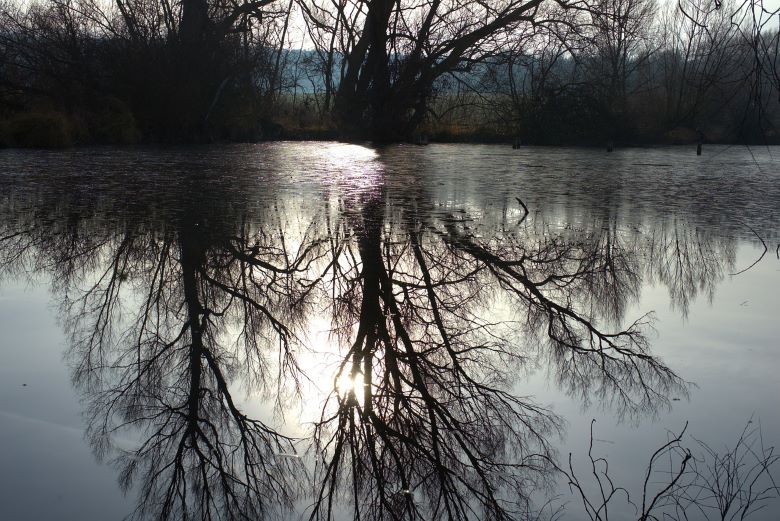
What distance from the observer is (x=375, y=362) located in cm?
339

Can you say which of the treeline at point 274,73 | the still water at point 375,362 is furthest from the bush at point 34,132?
the still water at point 375,362

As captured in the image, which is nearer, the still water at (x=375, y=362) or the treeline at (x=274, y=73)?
the still water at (x=375, y=362)

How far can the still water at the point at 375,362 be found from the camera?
2441mm

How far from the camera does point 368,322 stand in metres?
3.88

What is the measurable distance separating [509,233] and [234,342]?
3376 mm

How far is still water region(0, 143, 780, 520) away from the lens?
244 centimetres

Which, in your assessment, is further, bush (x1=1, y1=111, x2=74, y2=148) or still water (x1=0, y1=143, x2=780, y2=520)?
bush (x1=1, y1=111, x2=74, y2=148)

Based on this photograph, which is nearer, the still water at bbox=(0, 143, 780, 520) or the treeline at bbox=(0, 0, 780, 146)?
the still water at bbox=(0, 143, 780, 520)

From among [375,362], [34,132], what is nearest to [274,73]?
[34,132]

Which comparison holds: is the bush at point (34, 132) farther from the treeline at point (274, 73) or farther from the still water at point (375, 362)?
the still water at point (375, 362)

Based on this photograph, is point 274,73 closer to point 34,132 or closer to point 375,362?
point 34,132

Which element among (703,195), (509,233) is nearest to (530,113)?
(703,195)

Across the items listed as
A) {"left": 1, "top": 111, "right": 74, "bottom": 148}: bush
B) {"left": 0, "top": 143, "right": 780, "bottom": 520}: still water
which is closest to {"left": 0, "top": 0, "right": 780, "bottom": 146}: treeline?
{"left": 1, "top": 111, "right": 74, "bottom": 148}: bush

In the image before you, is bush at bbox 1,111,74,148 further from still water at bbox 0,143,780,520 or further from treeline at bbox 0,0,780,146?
still water at bbox 0,143,780,520
